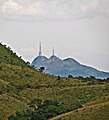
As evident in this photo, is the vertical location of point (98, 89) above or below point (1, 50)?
below

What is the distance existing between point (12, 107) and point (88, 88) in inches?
1121

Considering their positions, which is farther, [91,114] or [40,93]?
[40,93]

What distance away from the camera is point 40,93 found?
13762cm

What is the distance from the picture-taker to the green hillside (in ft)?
373

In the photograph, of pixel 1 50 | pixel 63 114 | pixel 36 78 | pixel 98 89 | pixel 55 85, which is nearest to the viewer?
pixel 63 114

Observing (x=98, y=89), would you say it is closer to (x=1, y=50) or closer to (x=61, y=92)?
(x=61, y=92)

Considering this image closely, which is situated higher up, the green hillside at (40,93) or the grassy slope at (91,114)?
the green hillside at (40,93)

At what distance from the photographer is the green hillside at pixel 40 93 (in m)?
114

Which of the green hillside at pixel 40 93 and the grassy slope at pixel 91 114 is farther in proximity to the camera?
the green hillside at pixel 40 93

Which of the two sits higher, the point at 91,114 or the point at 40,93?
the point at 40,93

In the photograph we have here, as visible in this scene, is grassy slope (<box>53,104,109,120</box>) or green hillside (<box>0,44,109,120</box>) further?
green hillside (<box>0,44,109,120</box>)

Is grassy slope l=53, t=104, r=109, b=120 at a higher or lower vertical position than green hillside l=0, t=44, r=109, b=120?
lower

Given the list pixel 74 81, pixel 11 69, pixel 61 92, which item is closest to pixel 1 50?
pixel 11 69

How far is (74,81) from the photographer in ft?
522
